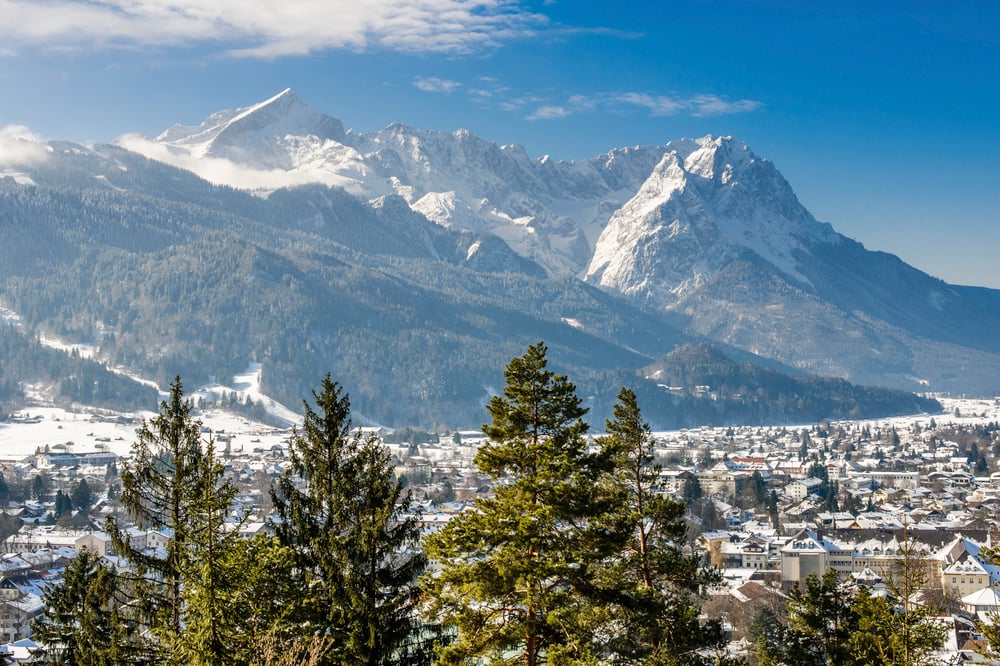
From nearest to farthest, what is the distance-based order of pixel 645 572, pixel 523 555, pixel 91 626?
pixel 523 555 < pixel 645 572 < pixel 91 626

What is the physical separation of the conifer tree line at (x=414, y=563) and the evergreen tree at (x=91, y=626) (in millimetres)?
77

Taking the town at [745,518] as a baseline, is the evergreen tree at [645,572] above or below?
above

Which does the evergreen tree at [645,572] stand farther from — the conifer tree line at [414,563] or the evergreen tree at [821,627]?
the evergreen tree at [821,627]

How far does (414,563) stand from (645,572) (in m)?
4.78

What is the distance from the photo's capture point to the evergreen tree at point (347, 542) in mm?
23469

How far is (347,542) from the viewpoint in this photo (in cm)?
2414

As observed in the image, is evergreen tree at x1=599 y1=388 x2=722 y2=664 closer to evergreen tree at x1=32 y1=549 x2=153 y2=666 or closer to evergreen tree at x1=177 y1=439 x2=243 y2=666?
evergreen tree at x1=177 y1=439 x2=243 y2=666

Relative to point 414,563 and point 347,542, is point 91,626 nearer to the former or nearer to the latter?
point 347,542

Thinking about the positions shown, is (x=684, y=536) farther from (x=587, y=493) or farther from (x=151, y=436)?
(x=151, y=436)

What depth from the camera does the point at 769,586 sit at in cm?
8669

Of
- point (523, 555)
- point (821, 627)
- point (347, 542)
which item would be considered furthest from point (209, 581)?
point (821, 627)

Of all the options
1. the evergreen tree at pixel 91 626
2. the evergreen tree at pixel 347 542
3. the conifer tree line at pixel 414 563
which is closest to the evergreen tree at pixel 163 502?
the conifer tree line at pixel 414 563

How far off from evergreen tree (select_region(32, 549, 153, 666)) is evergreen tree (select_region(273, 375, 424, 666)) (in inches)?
140

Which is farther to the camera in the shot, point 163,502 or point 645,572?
point 645,572
